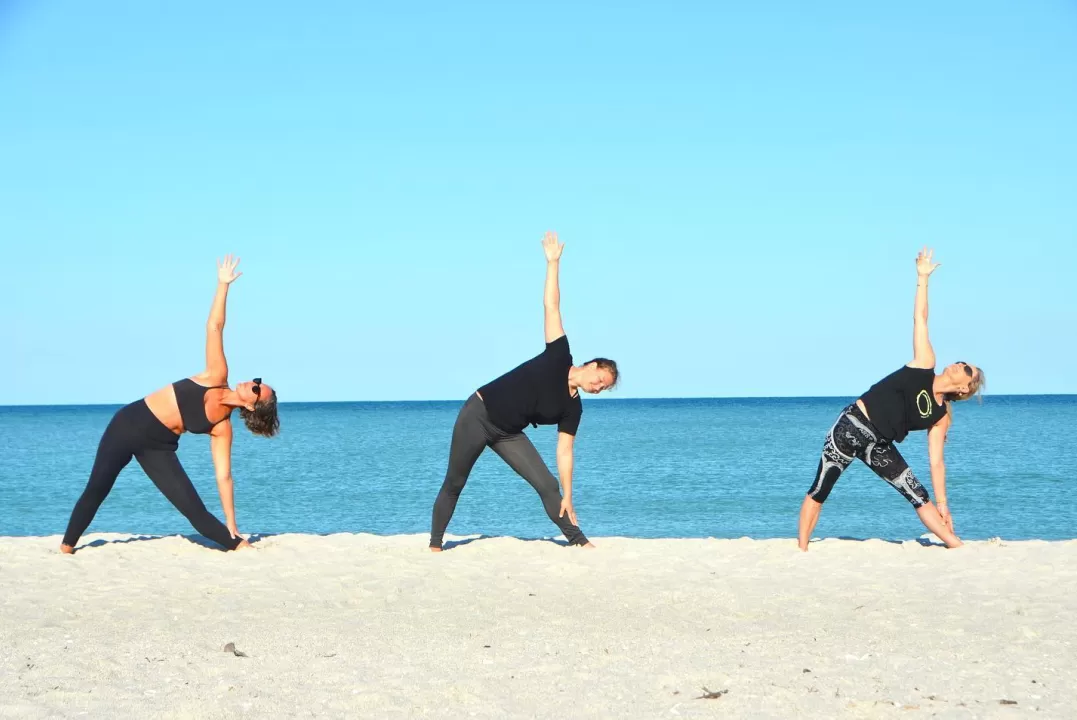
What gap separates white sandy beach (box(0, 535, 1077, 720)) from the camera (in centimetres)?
477

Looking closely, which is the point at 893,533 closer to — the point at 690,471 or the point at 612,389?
the point at 612,389

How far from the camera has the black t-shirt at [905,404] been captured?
27.7 ft

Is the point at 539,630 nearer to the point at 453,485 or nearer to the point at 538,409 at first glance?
the point at 538,409

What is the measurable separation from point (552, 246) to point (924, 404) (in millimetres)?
3124

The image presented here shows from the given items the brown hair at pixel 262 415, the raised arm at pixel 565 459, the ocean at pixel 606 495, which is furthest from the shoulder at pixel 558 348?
the ocean at pixel 606 495

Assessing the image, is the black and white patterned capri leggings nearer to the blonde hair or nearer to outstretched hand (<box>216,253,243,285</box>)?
the blonde hair

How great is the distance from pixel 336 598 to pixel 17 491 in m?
19.3

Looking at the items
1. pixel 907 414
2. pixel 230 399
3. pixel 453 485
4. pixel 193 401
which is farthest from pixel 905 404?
pixel 193 401

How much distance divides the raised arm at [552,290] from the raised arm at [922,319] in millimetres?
2735

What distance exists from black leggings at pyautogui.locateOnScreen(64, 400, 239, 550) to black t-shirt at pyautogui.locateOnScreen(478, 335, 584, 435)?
2.43 metres

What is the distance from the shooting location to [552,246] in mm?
8109

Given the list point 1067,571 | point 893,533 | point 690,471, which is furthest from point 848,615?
point 690,471

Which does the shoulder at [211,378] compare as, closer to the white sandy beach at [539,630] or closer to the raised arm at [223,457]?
the raised arm at [223,457]

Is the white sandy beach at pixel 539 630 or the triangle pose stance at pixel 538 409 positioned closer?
the white sandy beach at pixel 539 630
